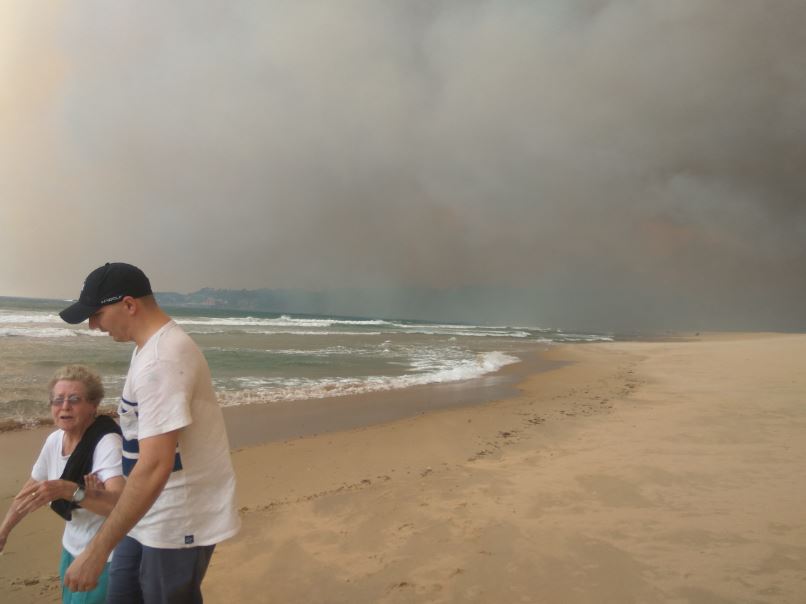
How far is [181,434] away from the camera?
1736 millimetres

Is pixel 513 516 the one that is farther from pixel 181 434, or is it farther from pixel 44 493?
pixel 44 493

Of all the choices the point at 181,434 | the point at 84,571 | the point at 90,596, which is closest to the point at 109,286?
the point at 181,434

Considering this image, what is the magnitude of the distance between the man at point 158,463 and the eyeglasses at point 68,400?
452 mm

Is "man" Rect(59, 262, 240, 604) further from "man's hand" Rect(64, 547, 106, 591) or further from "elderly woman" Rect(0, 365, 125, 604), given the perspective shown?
"elderly woman" Rect(0, 365, 125, 604)

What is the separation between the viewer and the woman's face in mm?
2137

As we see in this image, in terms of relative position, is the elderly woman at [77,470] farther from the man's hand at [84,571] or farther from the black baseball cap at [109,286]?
the black baseball cap at [109,286]

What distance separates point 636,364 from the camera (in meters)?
18.3

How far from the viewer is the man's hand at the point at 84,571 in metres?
1.65

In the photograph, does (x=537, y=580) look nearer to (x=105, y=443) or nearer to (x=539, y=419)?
(x=105, y=443)

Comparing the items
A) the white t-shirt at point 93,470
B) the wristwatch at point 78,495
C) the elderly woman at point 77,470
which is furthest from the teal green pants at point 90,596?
the wristwatch at point 78,495

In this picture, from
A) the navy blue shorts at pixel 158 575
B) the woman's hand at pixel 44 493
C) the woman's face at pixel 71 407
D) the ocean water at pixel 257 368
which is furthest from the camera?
the ocean water at pixel 257 368

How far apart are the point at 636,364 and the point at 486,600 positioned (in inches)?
690

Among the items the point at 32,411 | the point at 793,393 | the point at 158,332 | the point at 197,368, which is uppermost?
the point at 158,332

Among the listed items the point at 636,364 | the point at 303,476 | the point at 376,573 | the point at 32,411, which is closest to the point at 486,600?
the point at 376,573
